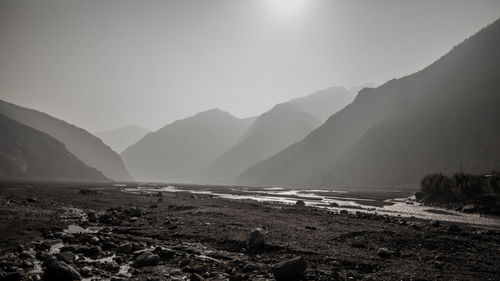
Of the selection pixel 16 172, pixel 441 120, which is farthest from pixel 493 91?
pixel 16 172

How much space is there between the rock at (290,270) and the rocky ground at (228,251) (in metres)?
0.04

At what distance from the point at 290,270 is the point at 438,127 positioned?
503 feet

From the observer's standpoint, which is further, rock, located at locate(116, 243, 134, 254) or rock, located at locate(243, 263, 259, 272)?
rock, located at locate(116, 243, 134, 254)

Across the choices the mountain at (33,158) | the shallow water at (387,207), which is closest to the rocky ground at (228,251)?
the shallow water at (387,207)

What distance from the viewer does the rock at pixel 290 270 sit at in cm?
1212

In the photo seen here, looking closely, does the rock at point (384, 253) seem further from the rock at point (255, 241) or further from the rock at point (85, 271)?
the rock at point (85, 271)

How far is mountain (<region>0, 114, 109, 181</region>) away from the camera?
14562 cm

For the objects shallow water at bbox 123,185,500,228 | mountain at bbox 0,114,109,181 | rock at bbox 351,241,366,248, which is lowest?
shallow water at bbox 123,185,500,228

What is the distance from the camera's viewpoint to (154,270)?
12.9 metres

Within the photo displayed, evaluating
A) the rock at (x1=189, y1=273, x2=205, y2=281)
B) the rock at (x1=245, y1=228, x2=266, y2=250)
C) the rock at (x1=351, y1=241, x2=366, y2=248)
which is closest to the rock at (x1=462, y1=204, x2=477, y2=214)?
the rock at (x1=351, y1=241, x2=366, y2=248)

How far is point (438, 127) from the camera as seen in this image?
141000 millimetres

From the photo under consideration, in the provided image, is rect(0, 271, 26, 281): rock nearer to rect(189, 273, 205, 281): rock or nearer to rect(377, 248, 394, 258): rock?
rect(189, 273, 205, 281): rock

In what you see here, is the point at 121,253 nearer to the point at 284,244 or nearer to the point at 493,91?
the point at 284,244

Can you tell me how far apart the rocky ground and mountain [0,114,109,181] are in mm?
149279
